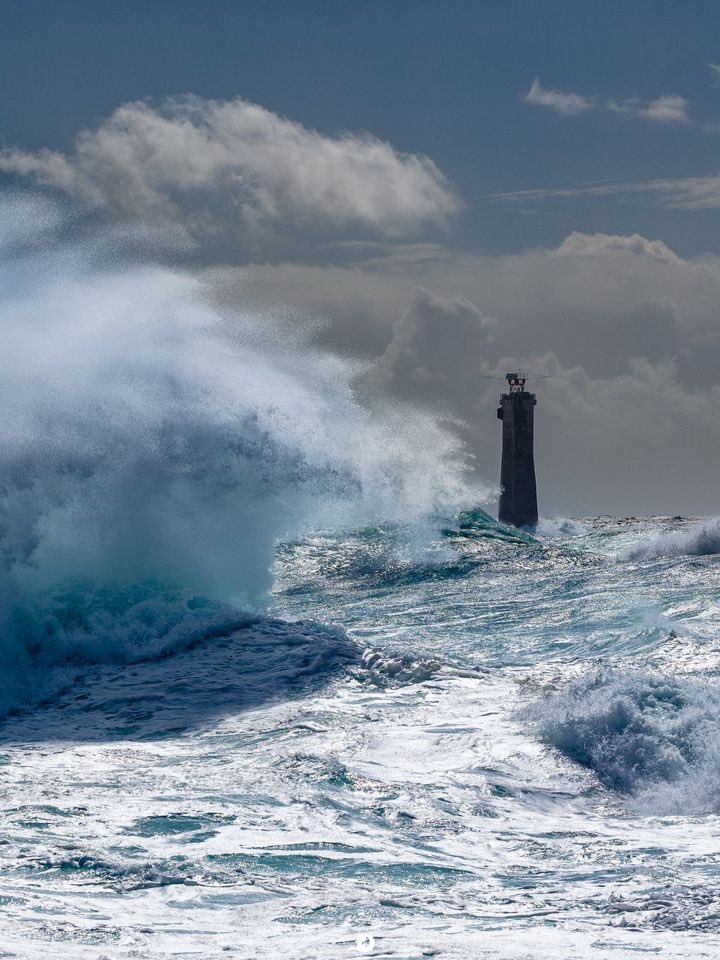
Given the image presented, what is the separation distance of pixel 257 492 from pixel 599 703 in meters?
9.84

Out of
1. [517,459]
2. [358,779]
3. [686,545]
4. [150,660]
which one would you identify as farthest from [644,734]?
[517,459]

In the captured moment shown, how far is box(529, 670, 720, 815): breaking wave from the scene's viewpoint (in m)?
8.42

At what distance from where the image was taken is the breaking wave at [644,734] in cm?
842

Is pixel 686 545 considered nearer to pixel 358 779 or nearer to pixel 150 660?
pixel 150 660

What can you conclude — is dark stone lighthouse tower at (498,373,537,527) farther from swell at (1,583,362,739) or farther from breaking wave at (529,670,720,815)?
breaking wave at (529,670,720,815)

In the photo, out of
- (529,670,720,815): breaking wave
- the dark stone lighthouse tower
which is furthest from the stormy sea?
the dark stone lighthouse tower

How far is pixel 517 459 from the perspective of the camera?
113 feet

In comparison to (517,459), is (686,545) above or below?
below

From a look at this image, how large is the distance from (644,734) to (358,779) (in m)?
2.48

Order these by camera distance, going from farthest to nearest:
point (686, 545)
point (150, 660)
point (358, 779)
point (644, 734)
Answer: point (686, 545) < point (150, 660) < point (644, 734) < point (358, 779)

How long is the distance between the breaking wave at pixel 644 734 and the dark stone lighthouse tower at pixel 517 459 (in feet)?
76.3

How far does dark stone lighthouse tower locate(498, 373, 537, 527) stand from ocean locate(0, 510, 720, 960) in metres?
16.7

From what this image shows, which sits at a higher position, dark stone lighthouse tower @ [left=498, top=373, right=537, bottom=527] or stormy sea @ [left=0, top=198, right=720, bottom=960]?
dark stone lighthouse tower @ [left=498, top=373, right=537, bottom=527]

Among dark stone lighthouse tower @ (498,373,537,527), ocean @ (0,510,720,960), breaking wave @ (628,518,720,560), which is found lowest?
ocean @ (0,510,720,960)
